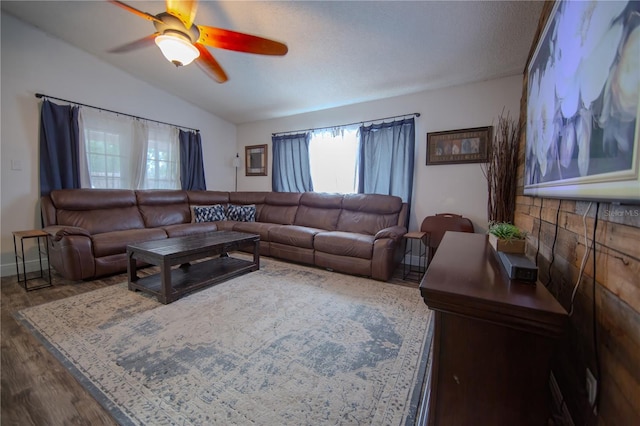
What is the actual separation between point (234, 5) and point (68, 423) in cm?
304

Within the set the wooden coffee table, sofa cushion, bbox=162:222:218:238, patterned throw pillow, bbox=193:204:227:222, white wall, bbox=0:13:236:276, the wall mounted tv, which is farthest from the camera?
patterned throw pillow, bbox=193:204:227:222

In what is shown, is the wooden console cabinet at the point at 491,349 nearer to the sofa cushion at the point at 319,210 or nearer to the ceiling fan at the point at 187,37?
the ceiling fan at the point at 187,37

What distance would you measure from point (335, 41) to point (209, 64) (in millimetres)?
1244

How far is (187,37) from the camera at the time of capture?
1844mm

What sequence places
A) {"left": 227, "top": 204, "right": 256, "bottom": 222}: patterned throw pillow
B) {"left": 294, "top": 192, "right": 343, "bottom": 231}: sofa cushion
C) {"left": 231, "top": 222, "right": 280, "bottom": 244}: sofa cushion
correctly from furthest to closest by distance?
{"left": 227, "top": 204, "right": 256, "bottom": 222}: patterned throw pillow < {"left": 294, "top": 192, "right": 343, "bottom": 231}: sofa cushion < {"left": 231, "top": 222, "right": 280, "bottom": 244}: sofa cushion

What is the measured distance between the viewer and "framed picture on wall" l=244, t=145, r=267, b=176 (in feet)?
16.4

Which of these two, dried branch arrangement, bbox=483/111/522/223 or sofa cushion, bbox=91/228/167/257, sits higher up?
dried branch arrangement, bbox=483/111/522/223

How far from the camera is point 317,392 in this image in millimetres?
1277

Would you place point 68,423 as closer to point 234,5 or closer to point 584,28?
point 584,28

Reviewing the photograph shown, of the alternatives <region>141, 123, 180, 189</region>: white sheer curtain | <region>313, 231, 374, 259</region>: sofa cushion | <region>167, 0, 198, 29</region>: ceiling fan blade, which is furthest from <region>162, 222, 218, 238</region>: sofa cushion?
<region>167, 0, 198, 29</region>: ceiling fan blade

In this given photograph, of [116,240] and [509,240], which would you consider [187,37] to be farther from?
[509,240]

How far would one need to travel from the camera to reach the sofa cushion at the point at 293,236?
331cm

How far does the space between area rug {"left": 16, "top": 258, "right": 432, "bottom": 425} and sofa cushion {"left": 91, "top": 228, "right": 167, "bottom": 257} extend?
529 mm

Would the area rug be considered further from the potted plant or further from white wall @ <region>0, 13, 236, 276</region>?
white wall @ <region>0, 13, 236, 276</region>
